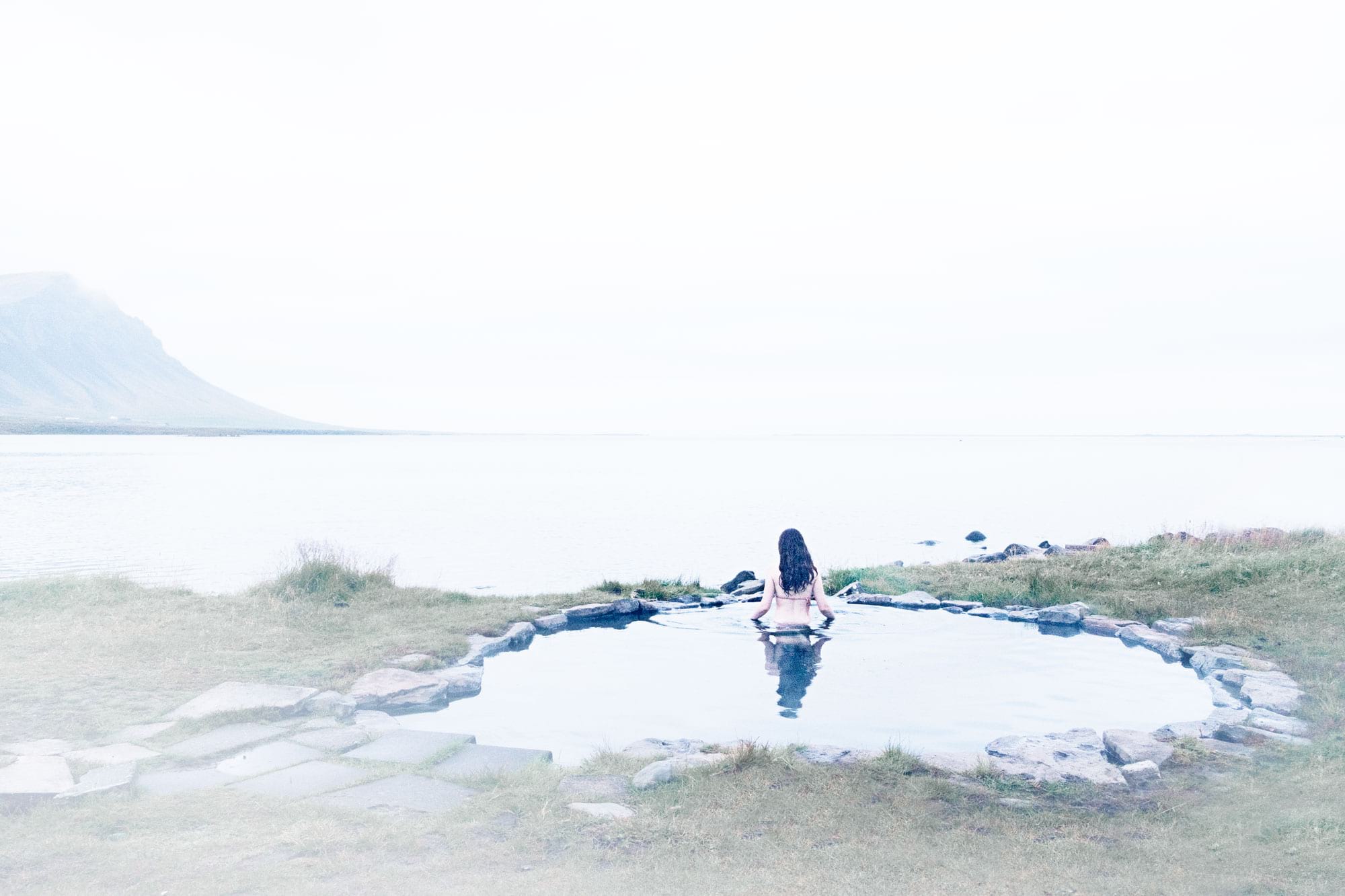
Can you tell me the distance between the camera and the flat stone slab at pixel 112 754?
6.38 m

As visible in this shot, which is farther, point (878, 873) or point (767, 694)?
point (767, 694)

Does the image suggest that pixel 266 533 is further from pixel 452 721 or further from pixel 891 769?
pixel 891 769

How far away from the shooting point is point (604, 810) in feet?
18.5

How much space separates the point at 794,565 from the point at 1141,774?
264 inches

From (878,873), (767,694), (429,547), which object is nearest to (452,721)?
(767,694)

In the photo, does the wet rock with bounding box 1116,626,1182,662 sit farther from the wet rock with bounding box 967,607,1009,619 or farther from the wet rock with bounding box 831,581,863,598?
the wet rock with bounding box 831,581,863,598

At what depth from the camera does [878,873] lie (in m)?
4.78

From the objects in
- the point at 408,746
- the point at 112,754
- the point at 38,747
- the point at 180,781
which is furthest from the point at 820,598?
the point at 38,747

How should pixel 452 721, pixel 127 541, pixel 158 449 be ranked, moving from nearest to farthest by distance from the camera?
pixel 452 721, pixel 127 541, pixel 158 449

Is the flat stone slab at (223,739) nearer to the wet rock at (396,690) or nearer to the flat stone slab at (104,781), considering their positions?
the flat stone slab at (104,781)

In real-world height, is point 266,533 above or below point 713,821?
below

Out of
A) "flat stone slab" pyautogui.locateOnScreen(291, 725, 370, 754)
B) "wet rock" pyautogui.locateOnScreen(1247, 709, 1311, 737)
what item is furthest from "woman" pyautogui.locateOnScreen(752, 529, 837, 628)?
"flat stone slab" pyautogui.locateOnScreen(291, 725, 370, 754)

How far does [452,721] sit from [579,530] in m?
27.2

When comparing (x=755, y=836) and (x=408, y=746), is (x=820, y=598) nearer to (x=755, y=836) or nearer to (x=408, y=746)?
(x=408, y=746)
